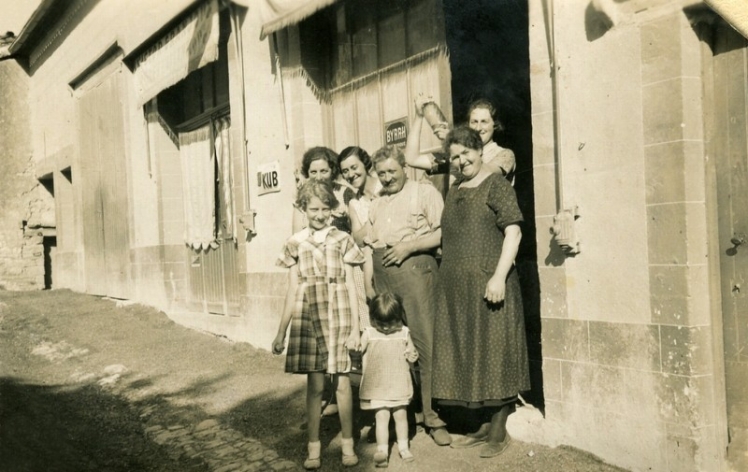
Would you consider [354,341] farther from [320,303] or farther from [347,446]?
[347,446]

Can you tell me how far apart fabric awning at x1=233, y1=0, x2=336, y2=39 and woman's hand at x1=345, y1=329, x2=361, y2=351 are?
2907 mm

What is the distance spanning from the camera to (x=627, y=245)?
12.0 feet

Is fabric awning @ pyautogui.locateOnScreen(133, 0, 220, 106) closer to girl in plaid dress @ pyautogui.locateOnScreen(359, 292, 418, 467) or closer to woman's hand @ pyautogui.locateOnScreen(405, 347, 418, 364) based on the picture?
girl in plaid dress @ pyautogui.locateOnScreen(359, 292, 418, 467)

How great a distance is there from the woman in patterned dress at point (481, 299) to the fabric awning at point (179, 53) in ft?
15.0

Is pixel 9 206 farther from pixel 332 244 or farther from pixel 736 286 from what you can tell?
pixel 736 286

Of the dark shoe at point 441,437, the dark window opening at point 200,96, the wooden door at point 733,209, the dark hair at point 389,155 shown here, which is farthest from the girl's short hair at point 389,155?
the dark window opening at point 200,96

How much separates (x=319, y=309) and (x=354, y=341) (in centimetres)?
31

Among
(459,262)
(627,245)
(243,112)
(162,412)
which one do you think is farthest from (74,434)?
(627,245)

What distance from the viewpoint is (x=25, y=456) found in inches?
183

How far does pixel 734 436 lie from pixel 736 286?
766 millimetres

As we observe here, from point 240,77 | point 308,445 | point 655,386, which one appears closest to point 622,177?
point 655,386

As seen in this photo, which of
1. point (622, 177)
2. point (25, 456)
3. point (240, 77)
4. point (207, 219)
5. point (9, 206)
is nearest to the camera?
point (622, 177)

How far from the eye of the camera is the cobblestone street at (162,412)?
167 inches

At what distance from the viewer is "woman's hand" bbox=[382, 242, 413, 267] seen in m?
4.23
